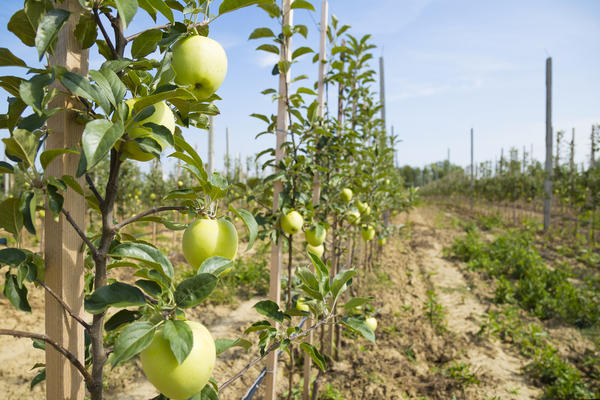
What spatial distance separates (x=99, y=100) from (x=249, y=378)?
3113mm

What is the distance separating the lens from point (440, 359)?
11.6 ft

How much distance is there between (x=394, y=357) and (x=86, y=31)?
3.68 m

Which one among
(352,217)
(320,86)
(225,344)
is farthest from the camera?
(352,217)

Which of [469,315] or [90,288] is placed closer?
[90,288]

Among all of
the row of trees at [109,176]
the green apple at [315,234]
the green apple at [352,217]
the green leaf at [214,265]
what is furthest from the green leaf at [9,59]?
the green apple at [352,217]

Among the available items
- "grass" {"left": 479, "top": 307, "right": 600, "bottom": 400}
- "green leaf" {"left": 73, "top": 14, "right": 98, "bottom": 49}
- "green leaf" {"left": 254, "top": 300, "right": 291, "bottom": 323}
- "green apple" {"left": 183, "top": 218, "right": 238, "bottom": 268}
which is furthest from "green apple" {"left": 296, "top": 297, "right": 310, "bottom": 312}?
"grass" {"left": 479, "top": 307, "right": 600, "bottom": 400}

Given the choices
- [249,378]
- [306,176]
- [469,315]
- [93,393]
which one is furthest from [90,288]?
[469,315]

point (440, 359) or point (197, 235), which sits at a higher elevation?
point (197, 235)

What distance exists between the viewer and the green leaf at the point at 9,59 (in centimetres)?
57

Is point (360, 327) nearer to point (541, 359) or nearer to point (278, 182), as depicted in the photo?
point (278, 182)

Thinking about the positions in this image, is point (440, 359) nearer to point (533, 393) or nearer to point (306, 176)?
point (533, 393)

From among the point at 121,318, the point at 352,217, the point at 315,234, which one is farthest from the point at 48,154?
the point at 352,217

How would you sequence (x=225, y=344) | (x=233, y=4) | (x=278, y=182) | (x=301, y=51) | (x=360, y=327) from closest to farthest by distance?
(x=233, y=4) → (x=225, y=344) → (x=360, y=327) → (x=301, y=51) → (x=278, y=182)

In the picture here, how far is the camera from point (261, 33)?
170 centimetres
